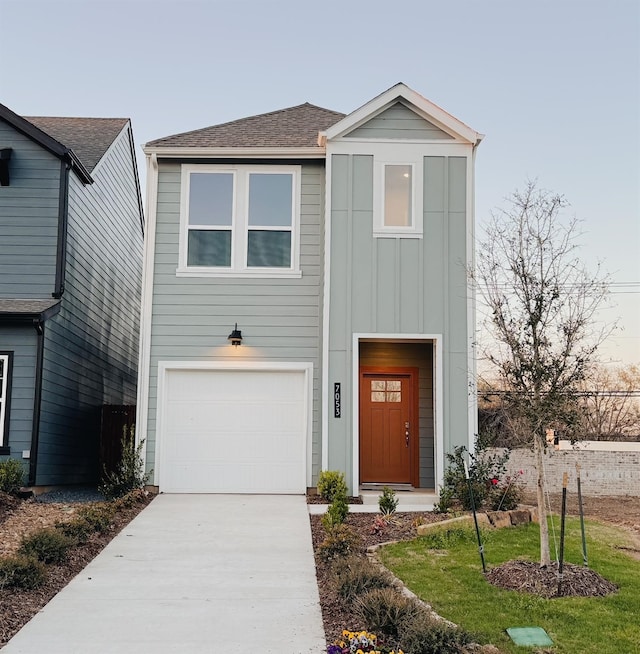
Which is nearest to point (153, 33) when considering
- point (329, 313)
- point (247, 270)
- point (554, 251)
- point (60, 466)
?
point (247, 270)

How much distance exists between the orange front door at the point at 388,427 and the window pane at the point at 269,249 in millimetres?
2395

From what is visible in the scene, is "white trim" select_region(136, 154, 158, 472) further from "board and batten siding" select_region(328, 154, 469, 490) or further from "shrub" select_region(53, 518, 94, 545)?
"shrub" select_region(53, 518, 94, 545)

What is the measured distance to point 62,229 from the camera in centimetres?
1253

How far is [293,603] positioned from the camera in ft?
21.2

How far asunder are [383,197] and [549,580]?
22.9 feet

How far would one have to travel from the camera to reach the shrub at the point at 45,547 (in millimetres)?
7285

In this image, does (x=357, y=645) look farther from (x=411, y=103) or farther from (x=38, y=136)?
(x=38, y=136)

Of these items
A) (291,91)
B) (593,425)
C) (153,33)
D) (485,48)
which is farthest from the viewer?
(593,425)

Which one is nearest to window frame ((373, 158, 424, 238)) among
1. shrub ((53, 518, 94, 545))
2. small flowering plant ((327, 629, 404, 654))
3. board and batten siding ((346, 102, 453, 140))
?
board and batten siding ((346, 102, 453, 140))

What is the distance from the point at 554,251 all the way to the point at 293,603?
13.2 feet

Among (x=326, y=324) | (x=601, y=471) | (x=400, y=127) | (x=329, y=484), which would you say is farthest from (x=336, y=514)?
(x=601, y=471)

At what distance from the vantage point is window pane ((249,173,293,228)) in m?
12.5

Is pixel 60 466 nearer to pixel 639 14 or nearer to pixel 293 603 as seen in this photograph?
pixel 293 603

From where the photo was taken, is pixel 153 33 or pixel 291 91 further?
pixel 291 91
